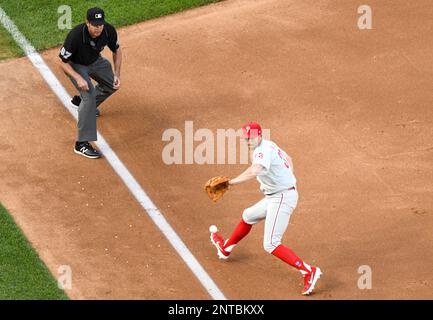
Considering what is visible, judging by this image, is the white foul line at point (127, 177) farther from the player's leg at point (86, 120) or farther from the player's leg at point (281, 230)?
the player's leg at point (281, 230)

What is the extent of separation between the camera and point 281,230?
559 inches

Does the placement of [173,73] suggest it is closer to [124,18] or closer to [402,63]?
A: [124,18]

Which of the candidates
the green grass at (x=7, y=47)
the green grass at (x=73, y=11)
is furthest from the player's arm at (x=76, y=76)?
the green grass at (x=73, y=11)

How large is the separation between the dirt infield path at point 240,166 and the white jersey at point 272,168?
1.12 meters

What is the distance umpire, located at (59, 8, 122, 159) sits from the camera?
1587 centimetres

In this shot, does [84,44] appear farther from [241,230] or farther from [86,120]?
[241,230]

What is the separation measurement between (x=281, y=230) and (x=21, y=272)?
2.98 meters

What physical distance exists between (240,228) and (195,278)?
0.77m

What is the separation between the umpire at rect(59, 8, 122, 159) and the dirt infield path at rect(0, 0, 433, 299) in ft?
1.24

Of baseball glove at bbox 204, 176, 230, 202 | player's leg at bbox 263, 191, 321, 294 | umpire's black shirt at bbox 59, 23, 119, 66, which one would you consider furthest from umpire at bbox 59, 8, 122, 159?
player's leg at bbox 263, 191, 321, 294

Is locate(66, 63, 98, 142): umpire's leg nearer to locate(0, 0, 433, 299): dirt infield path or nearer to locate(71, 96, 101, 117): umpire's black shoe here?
locate(0, 0, 433, 299): dirt infield path

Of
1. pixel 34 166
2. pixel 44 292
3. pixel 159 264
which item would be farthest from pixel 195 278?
pixel 34 166

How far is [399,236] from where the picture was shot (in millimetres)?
15109

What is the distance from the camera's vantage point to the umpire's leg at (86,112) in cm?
1616
